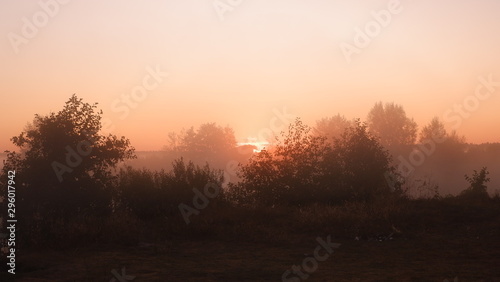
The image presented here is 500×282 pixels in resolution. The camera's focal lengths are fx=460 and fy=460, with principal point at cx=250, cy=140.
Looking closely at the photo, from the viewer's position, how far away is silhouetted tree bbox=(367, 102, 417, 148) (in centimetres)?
9475

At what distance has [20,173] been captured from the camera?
21312 mm

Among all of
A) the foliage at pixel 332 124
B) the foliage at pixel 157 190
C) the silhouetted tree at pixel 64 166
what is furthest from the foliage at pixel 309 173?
the foliage at pixel 332 124

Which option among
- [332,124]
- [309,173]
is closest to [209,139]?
[332,124]

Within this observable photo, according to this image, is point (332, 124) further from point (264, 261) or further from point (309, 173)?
point (264, 261)

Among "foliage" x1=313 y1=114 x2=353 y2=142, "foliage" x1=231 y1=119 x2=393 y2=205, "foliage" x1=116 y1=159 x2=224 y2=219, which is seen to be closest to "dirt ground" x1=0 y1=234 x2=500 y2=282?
"foliage" x1=116 y1=159 x2=224 y2=219

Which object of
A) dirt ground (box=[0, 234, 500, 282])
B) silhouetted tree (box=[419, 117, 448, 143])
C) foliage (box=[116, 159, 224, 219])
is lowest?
dirt ground (box=[0, 234, 500, 282])

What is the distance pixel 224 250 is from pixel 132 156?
1110 centimetres

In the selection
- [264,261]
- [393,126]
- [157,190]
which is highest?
[393,126]

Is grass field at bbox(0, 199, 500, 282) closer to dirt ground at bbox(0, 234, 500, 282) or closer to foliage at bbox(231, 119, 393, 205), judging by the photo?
dirt ground at bbox(0, 234, 500, 282)

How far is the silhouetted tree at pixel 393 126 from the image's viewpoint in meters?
94.8

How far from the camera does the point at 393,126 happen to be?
94812 mm

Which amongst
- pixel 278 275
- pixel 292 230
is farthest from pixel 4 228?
pixel 278 275

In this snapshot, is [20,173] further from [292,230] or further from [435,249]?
[435,249]

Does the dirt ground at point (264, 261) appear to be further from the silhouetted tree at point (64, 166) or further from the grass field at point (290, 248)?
the silhouetted tree at point (64, 166)
